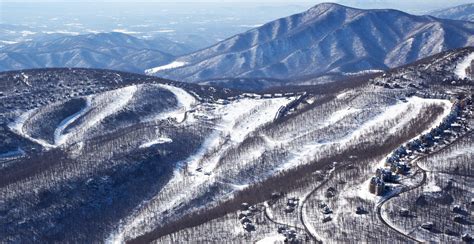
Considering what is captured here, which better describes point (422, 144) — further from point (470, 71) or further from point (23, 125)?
point (23, 125)

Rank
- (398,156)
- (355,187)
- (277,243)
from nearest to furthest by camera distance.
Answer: (277,243) → (355,187) → (398,156)

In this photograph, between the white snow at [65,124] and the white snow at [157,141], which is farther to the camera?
the white snow at [65,124]

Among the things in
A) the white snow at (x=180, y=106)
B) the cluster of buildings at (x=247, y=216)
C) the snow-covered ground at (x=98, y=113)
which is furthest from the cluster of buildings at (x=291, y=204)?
the white snow at (x=180, y=106)

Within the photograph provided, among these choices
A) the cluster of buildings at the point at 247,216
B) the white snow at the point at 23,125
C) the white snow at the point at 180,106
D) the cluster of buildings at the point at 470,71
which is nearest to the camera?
the cluster of buildings at the point at 247,216

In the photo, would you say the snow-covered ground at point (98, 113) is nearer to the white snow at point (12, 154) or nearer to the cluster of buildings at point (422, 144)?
the white snow at point (12, 154)

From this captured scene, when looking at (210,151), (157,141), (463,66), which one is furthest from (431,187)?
(463,66)

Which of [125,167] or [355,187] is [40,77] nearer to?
[125,167]

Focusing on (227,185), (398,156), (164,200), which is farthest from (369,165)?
(164,200)
